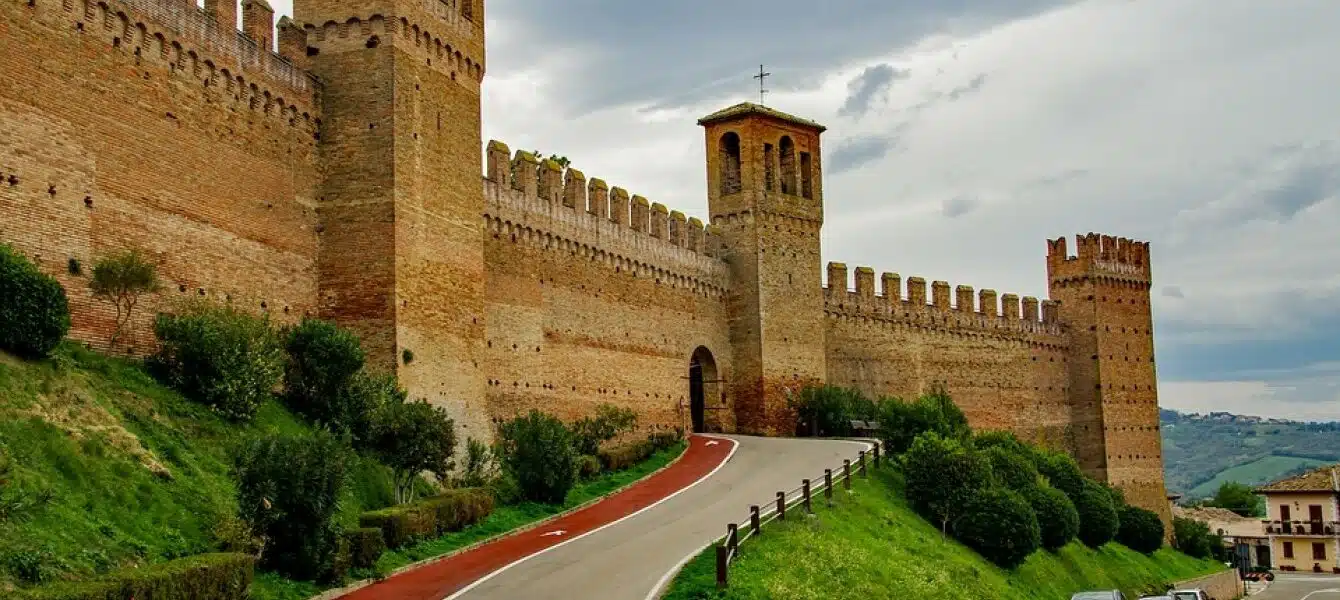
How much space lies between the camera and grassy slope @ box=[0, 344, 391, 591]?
14.5 meters

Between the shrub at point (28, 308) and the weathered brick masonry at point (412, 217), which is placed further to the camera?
the weathered brick masonry at point (412, 217)

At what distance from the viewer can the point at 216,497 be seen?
17.6m

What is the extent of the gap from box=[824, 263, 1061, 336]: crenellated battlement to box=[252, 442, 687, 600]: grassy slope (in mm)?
14358

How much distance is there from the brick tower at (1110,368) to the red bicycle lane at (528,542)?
2490 cm

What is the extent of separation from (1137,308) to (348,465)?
42.8 metres

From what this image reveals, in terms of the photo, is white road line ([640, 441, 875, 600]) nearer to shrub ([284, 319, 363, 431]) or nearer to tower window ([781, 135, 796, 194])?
shrub ([284, 319, 363, 431])

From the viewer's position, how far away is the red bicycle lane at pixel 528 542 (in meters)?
17.4

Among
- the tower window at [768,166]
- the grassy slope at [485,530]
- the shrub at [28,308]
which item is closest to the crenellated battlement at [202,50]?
the shrub at [28,308]

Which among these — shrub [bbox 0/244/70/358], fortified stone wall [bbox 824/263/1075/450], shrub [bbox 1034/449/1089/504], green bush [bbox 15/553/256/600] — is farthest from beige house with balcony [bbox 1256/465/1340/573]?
shrub [bbox 0/244/70/358]

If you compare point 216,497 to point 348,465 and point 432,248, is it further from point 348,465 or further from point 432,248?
point 432,248

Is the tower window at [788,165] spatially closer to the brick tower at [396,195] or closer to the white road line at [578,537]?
the white road line at [578,537]

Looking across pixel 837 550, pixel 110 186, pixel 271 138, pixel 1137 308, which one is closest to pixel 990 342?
pixel 1137 308

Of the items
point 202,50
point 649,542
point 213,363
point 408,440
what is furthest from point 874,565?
point 202,50

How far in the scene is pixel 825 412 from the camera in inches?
1585
